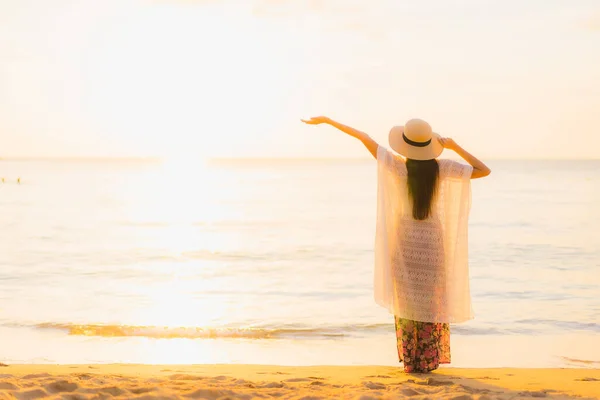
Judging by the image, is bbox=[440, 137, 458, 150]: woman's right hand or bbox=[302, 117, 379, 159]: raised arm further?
bbox=[302, 117, 379, 159]: raised arm

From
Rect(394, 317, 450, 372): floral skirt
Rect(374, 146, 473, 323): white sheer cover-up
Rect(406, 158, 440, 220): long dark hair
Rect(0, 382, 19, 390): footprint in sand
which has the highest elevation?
Rect(406, 158, 440, 220): long dark hair

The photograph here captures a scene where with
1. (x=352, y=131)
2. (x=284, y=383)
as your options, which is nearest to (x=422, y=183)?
(x=352, y=131)

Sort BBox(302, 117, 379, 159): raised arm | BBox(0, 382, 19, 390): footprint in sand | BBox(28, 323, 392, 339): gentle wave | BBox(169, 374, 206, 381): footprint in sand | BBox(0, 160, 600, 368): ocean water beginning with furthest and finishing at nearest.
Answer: BBox(28, 323, 392, 339): gentle wave → BBox(0, 160, 600, 368): ocean water → BBox(169, 374, 206, 381): footprint in sand → BBox(302, 117, 379, 159): raised arm → BBox(0, 382, 19, 390): footprint in sand

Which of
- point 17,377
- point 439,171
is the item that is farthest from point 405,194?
point 17,377

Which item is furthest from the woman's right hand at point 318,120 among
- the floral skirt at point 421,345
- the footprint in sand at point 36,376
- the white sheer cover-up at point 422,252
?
the footprint in sand at point 36,376

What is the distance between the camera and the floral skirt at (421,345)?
6.30 metres

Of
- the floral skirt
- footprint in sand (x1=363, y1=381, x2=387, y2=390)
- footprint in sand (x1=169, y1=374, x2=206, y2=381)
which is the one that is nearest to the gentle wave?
footprint in sand (x1=169, y1=374, x2=206, y2=381)

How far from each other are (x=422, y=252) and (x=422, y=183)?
1.89ft

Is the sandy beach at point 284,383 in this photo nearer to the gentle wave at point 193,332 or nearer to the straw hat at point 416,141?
the straw hat at point 416,141

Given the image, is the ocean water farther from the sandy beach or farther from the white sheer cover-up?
the white sheer cover-up

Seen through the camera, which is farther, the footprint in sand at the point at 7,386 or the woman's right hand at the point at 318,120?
the woman's right hand at the point at 318,120

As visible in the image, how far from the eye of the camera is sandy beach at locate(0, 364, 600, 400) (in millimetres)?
5418

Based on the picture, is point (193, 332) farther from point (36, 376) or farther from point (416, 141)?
point (416, 141)

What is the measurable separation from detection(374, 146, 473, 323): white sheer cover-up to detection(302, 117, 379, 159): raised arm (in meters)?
0.09
